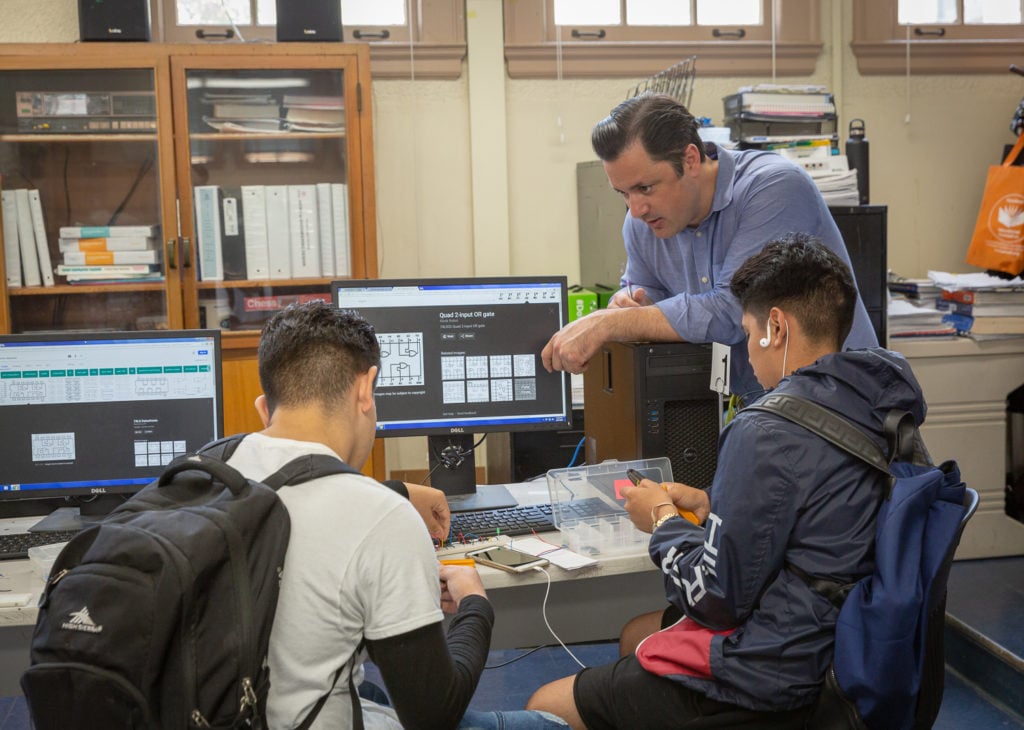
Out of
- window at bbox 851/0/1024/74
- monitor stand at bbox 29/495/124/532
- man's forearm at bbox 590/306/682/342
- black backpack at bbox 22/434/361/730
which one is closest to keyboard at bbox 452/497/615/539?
man's forearm at bbox 590/306/682/342

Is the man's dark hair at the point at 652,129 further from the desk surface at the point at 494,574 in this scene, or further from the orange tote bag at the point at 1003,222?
the orange tote bag at the point at 1003,222

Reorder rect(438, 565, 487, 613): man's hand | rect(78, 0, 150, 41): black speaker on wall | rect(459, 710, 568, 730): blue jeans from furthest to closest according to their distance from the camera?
1. rect(78, 0, 150, 41): black speaker on wall
2. rect(438, 565, 487, 613): man's hand
3. rect(459, 710, 568, 730): blue jeans

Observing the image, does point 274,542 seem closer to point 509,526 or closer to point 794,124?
point 509,526

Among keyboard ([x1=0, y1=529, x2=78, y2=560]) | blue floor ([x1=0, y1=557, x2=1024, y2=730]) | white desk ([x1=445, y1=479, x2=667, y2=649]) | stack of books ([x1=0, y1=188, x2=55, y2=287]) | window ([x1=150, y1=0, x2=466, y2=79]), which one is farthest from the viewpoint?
window ([x1=150, y1=0, x2=466, y2=79])

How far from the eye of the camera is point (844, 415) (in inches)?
56.6

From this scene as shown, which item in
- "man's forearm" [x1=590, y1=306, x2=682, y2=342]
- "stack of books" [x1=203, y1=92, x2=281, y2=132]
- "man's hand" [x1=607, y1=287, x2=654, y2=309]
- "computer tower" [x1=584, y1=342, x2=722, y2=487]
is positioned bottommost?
"computer tower" [x1=584, y1=342, x2=722, y2=487]

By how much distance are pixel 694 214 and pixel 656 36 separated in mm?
1996

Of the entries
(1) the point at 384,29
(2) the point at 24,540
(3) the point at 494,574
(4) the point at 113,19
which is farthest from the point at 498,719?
(1) the point at 384,29

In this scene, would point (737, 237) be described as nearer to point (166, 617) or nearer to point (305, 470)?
point (305, 470)

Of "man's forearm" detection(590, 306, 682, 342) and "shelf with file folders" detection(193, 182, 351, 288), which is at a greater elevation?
"shelf with file folders" detection(193, 182, 351, 288)

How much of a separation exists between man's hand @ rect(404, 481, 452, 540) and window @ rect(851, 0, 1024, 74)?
119 inches

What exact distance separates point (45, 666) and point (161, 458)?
1.04 metres

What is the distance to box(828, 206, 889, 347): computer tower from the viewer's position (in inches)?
123

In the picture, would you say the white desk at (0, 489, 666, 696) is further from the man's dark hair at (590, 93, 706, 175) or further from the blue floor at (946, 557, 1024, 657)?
the blue floor at (946, 557, 1024, 657)
